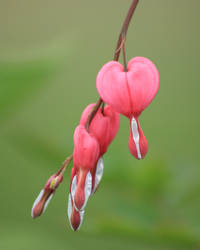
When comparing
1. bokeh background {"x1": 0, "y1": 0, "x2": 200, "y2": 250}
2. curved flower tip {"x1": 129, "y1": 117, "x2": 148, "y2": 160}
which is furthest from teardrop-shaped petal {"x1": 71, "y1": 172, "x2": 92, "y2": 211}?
bokeh background {"x1": 0, "y1": 0, "x2": 200, "y2": 250}

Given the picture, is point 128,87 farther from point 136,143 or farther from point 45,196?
point 45,196

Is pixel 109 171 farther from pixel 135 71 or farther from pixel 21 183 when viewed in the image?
pixel 21 183

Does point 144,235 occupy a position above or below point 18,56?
below

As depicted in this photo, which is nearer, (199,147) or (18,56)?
(18,56)

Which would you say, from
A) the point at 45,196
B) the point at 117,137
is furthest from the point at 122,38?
the point at 117,137

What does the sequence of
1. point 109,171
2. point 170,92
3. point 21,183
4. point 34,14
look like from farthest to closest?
1. point 34,14
2. point 170,92
3. point 21,183
4. point 109,171

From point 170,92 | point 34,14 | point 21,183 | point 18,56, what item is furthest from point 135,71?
point 34,14

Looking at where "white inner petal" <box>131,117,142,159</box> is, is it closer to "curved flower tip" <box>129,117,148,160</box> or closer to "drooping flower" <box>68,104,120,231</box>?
"curved flower tip" <box>129,117,148,160</box>
